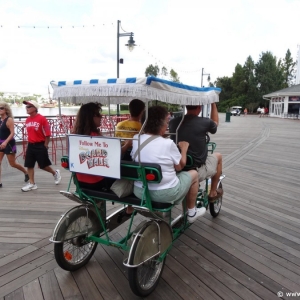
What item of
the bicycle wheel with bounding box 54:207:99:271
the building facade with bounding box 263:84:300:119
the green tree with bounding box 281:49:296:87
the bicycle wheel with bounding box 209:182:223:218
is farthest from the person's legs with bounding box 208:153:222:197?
the green tree with bounding box 281:49:296:87

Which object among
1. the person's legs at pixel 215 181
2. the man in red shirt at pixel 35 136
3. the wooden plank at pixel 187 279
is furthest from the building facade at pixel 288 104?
the wooden plank at pixel 187 279

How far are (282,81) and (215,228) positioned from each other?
66.7 meters

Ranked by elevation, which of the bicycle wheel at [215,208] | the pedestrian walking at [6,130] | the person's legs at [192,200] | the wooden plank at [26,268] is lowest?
the wooden plank at [26,268]

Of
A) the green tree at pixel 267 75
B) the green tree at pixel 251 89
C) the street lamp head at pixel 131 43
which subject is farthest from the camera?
the green tree at pixel 251 89

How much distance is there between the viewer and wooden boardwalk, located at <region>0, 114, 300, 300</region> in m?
2.49

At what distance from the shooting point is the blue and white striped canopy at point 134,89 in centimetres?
225

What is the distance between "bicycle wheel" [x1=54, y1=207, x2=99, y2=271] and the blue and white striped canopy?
44.7 inches

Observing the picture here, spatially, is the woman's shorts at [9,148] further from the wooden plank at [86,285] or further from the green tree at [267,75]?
the green tree at [267,75]

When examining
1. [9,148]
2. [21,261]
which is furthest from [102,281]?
[9,148]

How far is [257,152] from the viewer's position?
9617 mm

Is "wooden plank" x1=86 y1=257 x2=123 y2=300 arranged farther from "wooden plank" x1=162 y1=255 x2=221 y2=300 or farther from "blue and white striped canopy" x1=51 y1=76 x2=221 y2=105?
"blue and white striped canopy" x1=51 y1=76 x2=221 y2=105

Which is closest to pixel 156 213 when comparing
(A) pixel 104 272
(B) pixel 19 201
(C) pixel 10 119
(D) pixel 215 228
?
(A) pixel 104 272

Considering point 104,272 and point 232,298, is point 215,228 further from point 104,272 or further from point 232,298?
point 104,272

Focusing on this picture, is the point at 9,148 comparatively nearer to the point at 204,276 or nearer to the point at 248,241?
the point at 204,276
